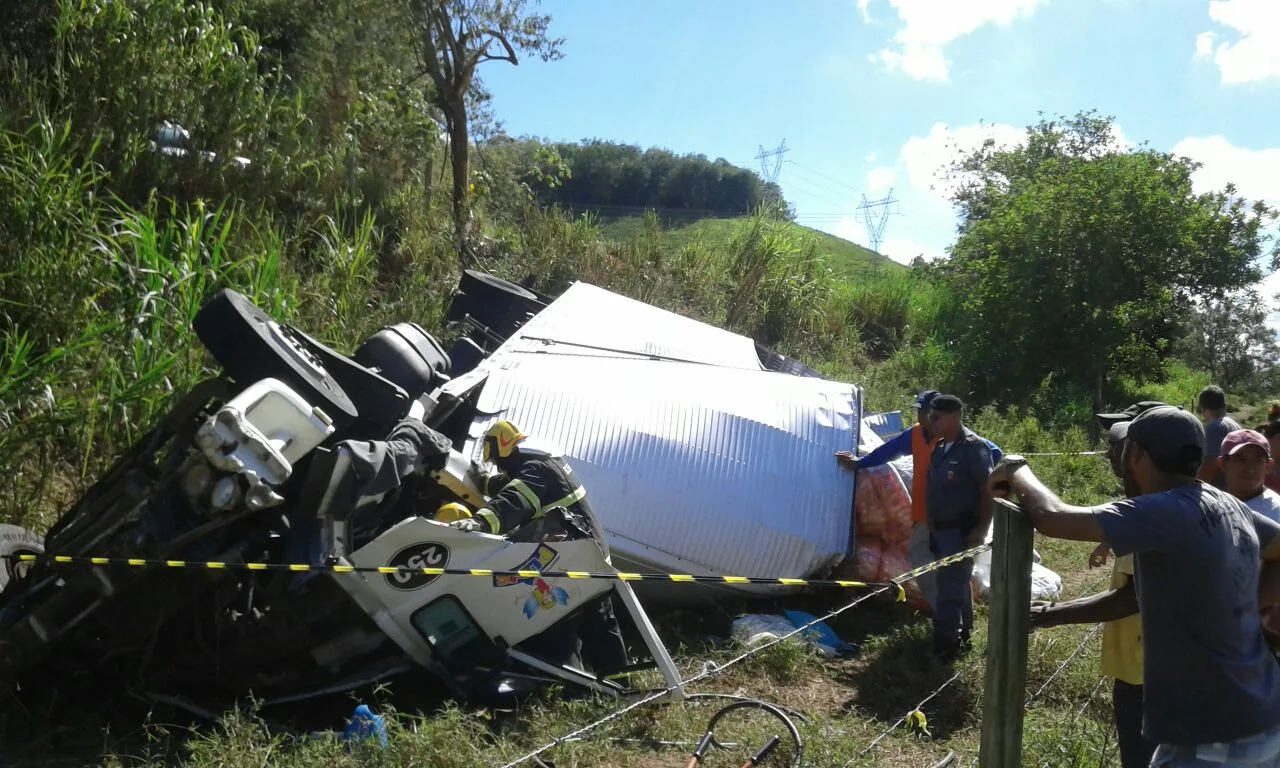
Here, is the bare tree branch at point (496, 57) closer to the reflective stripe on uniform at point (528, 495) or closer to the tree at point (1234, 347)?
the reflective stripe on uniform at point (528, 495)

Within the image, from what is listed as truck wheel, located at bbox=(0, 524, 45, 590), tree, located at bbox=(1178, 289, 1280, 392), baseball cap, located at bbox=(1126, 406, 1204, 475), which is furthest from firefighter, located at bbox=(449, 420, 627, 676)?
tree, located at bbox=(1178, 289, 1280, 392)

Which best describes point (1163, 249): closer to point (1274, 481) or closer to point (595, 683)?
point (1274, 481)

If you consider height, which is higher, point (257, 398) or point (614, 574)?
point (257, 398)

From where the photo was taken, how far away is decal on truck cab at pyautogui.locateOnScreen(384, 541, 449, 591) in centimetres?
438

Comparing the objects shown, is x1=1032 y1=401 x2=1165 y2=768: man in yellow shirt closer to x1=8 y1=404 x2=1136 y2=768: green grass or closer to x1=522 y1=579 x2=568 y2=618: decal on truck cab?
x1=8 y1=404 x2=1136 y2=768: green grass

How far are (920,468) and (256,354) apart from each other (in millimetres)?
3831

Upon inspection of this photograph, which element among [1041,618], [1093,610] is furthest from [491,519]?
[1093,610]

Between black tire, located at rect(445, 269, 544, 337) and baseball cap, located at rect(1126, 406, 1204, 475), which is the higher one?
baseball cap, located at rect(1126, 406, 1204, 475)

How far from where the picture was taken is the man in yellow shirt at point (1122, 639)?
309 cm

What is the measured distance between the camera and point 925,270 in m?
22.6

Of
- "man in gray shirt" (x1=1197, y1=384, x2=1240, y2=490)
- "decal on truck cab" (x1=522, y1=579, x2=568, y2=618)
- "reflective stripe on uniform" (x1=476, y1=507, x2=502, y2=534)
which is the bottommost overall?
Result: "decal on truck cab" (x1=522, y1=579, x2=568, y2=618)

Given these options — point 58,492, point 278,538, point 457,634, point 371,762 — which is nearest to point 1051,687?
point 457,634

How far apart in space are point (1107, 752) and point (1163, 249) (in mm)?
14407

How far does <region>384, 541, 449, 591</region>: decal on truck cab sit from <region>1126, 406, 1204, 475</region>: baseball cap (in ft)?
9.44
